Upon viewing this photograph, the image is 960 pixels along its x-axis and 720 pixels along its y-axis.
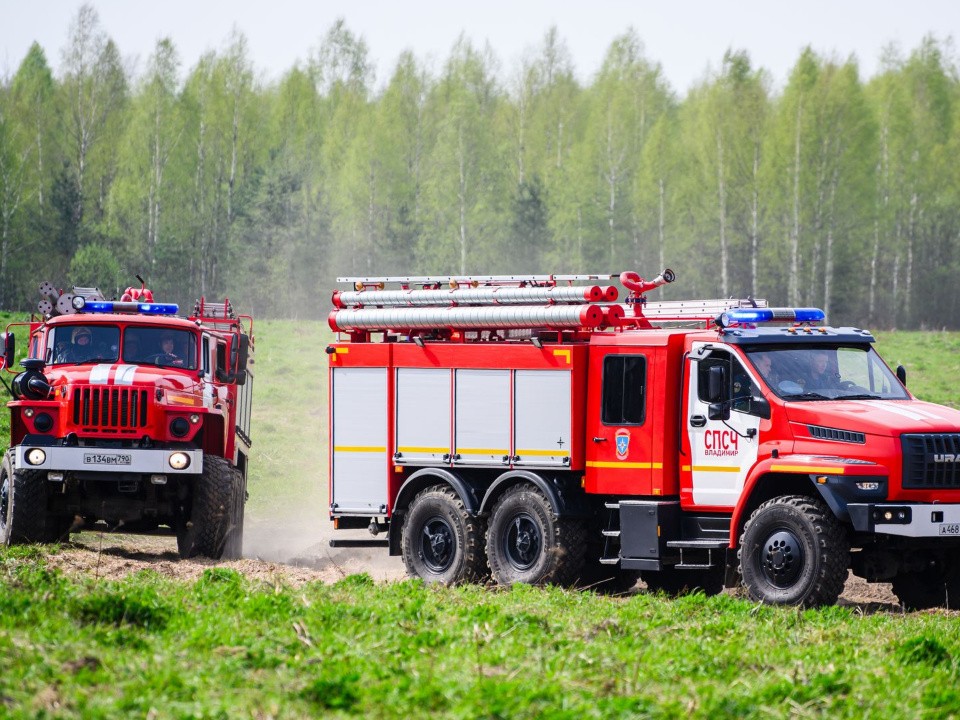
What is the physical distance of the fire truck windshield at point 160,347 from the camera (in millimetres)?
17703

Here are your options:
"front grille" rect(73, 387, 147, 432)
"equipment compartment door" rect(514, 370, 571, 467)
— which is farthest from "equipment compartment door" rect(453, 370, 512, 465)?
"front grille" rect(73, 387, 147, 432)

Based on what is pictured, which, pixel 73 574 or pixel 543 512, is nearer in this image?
pixel 73 574

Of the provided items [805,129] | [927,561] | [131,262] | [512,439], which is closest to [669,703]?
[927,561]

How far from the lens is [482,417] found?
15.8 m

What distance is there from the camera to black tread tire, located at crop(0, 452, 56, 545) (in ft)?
53.8

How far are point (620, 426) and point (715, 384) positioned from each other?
52.8 inches

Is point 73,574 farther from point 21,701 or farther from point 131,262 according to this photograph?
point 131,262

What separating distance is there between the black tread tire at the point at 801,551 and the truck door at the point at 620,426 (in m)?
1.56

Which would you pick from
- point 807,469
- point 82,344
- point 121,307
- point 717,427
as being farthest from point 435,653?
point 121,307

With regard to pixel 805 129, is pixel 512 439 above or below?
below

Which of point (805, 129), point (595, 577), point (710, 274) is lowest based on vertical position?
point (595, 577)

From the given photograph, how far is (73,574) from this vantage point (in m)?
12.9

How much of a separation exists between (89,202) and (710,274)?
2518 centimetres

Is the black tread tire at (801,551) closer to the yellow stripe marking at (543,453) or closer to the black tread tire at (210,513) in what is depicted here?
the yellow stripe marking at (543,453)
